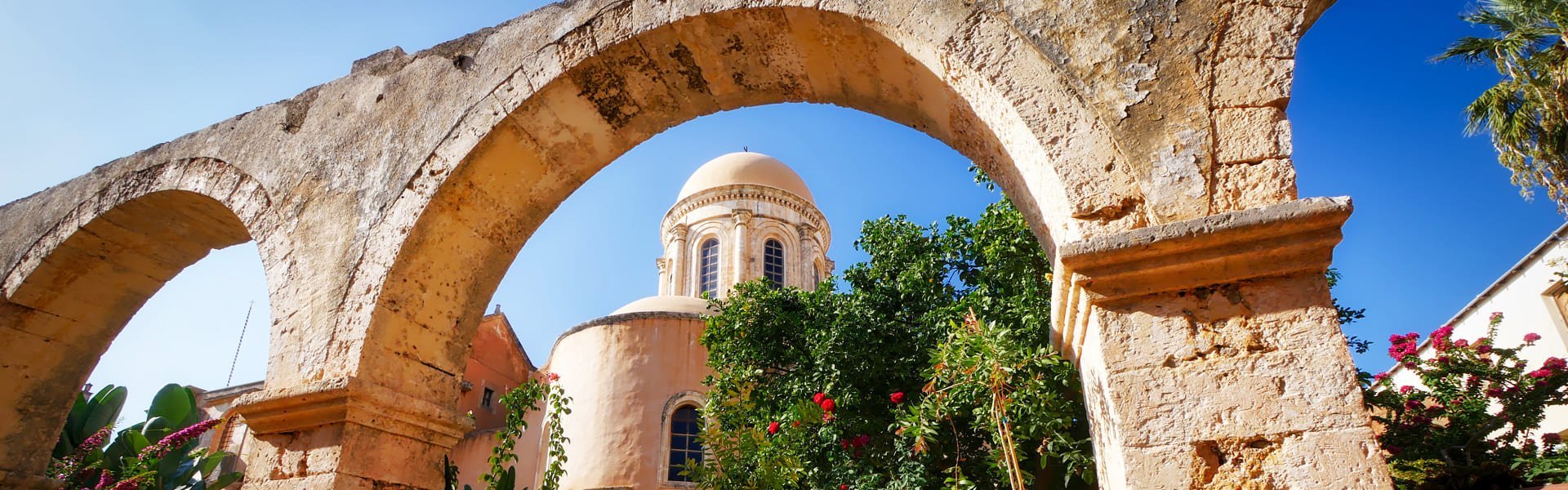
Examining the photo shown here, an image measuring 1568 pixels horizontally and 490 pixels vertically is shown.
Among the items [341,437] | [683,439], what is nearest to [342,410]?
[341,437]

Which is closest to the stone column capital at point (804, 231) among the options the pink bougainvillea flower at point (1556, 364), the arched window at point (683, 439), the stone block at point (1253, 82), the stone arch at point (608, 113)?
the arched window at point (683, 439)

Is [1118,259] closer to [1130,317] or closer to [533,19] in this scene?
[1130,317]

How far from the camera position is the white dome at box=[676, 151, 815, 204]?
68.9ft

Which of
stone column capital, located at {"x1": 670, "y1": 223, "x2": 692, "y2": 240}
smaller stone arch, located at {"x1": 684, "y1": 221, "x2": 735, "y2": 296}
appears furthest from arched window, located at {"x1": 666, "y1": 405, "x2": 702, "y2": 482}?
stone column capital, located at {"x1": 670, "y1": 223, "x2": 692, "y2": 240}

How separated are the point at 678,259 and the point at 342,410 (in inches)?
669

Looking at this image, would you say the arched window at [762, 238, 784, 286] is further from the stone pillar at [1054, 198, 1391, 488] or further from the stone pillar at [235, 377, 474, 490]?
the stone pillar at [1054, 198, 1391, 488]

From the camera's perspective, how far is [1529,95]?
765 cm

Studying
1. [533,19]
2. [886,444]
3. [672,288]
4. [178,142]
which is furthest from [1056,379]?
[672,288]

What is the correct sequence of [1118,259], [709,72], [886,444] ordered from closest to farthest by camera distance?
[1118,259] < [709,72] < [886,444]

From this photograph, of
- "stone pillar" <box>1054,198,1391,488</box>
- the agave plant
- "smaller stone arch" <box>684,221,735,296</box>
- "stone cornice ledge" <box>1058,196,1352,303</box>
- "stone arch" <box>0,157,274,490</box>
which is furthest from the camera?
"smaller stone arch" <box>684,221,735,296</box>

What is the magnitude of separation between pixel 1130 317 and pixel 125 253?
536cm

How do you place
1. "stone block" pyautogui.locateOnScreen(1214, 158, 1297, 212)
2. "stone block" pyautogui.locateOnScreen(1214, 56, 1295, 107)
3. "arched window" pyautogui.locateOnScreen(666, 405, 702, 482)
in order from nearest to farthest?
"stone block" pyautogui.locateOnScreen(1214, 158, 1297, 212) < "stone block" pyautogui.locateOnScreen(1214, 56, 1295, 107) < "arched window" pyautogui.locateOnScreen(666, 405, 702, 482)

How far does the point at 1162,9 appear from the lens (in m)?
2.58

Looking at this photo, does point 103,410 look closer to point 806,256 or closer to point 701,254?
point 701,254
